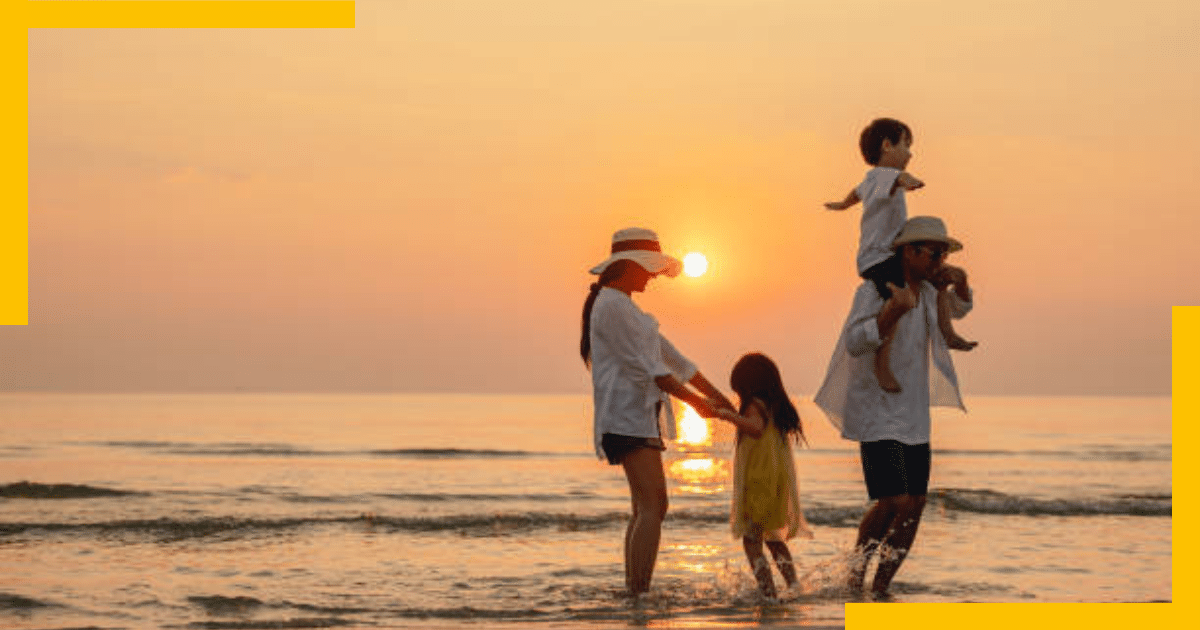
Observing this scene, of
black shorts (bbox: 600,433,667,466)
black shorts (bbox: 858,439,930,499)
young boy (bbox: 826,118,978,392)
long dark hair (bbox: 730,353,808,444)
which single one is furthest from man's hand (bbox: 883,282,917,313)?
black shorts (bbox: 600,433,667,466)

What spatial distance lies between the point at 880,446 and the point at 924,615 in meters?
1.08

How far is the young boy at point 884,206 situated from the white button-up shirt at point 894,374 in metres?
0.07

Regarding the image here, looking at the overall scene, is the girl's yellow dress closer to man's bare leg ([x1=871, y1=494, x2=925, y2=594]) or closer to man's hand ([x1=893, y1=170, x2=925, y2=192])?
man's bare leg ([x1=871, y1=494, x2=925, y2=594])

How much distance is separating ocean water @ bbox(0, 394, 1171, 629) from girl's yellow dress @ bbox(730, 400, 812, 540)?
1.22 feet

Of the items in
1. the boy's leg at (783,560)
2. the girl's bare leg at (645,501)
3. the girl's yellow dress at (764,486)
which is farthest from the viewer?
the boy's leg at (783,560)

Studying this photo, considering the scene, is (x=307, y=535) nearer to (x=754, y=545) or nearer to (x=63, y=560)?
(x=63, y=560)

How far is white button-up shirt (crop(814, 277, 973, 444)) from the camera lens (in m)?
7.42

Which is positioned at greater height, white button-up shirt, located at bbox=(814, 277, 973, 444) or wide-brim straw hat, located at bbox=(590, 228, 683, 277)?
wide-brim straw hat, located at bbox=(590, 228, 683, 277)

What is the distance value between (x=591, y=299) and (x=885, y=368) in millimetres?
1650

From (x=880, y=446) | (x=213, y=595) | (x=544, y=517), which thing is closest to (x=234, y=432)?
(x=544, y=517)

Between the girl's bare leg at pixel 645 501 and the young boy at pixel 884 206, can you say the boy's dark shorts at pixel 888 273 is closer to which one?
the young boy at pixel 884 206

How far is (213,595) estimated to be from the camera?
29.3ft

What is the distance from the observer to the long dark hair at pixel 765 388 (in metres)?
8.05

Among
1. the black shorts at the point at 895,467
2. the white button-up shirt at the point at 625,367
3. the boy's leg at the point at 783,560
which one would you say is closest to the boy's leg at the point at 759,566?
the boy's leg at the point at 783,560
